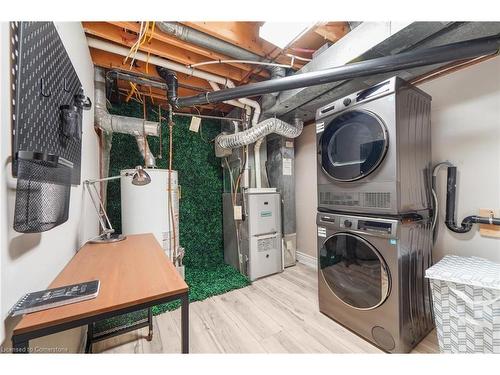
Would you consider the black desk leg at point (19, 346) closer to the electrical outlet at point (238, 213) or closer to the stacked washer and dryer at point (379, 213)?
the stacked washer and dryer at point (379, 213)

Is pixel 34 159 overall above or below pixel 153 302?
above

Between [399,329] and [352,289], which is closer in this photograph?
[399,329]

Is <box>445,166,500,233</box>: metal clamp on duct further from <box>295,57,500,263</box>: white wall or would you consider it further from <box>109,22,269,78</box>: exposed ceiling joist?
<box>109,22,269,78</box>: exposed ceiling joist

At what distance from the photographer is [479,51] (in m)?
1.09

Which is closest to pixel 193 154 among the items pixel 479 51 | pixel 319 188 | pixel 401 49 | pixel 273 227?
pixel 273 227

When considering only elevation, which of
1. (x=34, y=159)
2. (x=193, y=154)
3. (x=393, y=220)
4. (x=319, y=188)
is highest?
(x=193, y=154)

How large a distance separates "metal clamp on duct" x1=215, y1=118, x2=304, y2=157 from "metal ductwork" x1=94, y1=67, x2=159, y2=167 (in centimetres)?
83

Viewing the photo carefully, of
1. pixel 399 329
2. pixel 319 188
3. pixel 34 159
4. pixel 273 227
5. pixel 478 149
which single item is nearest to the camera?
pixel 34 159

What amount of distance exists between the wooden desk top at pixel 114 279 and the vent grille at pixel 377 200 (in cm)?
125

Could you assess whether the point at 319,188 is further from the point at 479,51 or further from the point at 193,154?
the point at 193,154

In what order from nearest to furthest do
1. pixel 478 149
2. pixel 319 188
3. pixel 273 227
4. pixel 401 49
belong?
pixel 401 49, pixel 478 149, pixel 319 188, pixel 273 227

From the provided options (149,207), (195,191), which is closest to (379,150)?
(149,207)

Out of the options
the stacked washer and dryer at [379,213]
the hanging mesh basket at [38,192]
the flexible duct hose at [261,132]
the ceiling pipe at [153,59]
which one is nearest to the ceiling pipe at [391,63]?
the stacked washer and dryer at [379,213]
